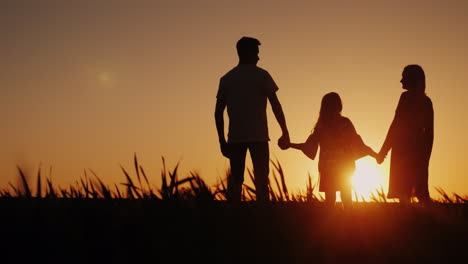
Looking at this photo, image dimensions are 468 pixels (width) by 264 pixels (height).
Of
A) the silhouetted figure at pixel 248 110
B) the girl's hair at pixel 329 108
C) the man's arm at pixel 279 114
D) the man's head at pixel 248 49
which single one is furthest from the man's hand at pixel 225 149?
the girl's hair at pixel 329 108

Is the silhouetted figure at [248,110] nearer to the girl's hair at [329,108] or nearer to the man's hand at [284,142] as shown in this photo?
the man's hand at [284,142]

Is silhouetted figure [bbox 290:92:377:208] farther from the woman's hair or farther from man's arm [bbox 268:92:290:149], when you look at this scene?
man's arm [bbox 268:92:290:149]

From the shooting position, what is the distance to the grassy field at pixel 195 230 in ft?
12.2

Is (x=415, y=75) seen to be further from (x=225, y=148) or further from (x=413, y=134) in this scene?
(x=225, y=148)

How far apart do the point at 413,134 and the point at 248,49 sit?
8.22ft

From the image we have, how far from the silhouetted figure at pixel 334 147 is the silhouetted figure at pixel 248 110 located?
1.42 meters

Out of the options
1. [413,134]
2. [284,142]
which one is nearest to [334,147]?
[413,134]

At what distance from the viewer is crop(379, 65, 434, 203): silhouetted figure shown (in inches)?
314

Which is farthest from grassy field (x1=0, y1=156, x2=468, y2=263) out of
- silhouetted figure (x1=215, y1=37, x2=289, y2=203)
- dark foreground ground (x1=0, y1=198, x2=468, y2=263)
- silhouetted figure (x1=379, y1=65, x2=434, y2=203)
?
silhouetted figure (x1=379, y1=65, x2=434, y2=203)

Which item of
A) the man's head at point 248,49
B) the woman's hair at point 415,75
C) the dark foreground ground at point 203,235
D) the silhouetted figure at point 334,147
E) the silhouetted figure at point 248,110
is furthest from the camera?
the silhouetted figure at point 334,147

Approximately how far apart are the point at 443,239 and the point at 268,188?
1.51 m

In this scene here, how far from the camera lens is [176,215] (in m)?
4.29

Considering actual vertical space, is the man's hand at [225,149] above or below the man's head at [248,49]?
below

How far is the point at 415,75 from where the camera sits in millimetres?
7902
